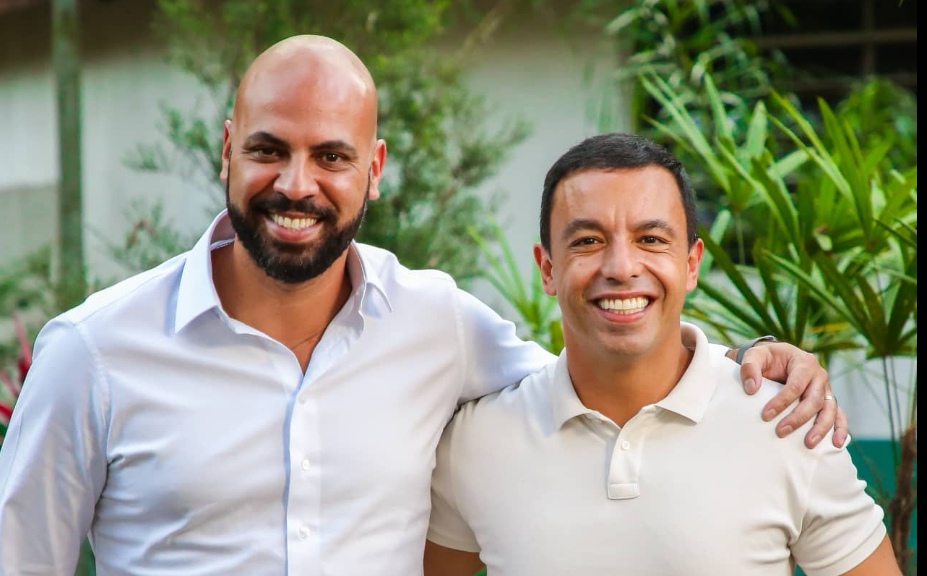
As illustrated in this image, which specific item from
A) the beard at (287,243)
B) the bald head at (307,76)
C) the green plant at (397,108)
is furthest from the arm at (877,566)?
the green plant at (397,108)

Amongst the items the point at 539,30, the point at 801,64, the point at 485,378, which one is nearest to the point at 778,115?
the point at 801,64

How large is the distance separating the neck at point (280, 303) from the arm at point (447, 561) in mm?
479

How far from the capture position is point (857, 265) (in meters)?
3.18

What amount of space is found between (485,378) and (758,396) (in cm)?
56

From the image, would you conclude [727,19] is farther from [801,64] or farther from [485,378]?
[485,378]

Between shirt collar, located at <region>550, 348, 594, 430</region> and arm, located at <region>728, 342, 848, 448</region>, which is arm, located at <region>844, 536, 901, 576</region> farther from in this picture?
shirt collar, located at <region>550, 348, 594, 430</region>

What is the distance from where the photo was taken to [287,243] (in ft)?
7.19

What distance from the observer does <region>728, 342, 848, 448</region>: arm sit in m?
2.16

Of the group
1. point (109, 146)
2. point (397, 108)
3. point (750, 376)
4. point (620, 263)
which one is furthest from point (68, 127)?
point (750, 376)

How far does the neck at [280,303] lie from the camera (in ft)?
7.46

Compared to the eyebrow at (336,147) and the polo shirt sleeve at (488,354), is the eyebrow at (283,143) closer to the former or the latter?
the eyebrow at (336,147)

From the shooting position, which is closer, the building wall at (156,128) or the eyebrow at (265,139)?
the eyebrow at (265,139)

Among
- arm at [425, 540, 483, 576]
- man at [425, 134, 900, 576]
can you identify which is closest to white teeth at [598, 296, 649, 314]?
man at [425, 134, 900, 576]

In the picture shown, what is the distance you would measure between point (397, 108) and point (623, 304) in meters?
2.99
